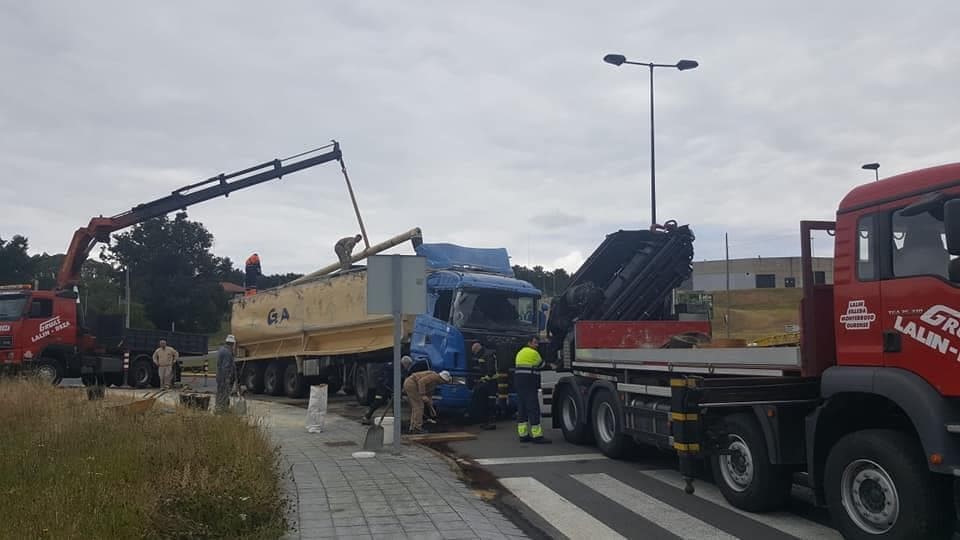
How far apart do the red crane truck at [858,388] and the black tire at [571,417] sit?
7.70 ft

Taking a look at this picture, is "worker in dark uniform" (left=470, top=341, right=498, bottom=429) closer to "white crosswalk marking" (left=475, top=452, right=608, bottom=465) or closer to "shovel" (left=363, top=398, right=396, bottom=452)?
"white crosswalk marking" (left=475, top=452, right=608, bottom=465)

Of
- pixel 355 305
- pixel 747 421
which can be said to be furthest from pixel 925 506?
pixel 355 305

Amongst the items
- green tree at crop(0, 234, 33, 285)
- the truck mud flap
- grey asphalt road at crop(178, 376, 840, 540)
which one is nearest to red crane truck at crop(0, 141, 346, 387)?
grey asphalt road at crop(178, 376, 840, 540)

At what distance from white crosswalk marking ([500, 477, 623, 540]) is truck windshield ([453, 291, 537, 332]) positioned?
6176 millimetres

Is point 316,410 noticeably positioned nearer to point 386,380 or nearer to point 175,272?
point 386,380

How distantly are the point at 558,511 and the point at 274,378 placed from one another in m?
16.4

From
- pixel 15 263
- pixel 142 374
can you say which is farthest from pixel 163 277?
pixel 142 374

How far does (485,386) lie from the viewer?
1462 centimetres

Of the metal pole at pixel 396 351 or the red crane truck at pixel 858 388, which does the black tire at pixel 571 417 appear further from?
the metal pole at pixel 396 351

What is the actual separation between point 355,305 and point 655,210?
24.9ft

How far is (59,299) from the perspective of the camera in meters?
22.7

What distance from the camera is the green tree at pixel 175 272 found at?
198 ft

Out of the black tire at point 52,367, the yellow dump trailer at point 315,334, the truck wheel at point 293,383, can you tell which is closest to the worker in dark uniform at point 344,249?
the yellow dump trailer at point 315,334

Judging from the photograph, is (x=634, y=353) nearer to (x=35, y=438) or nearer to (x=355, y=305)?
(x=35, y=438)
